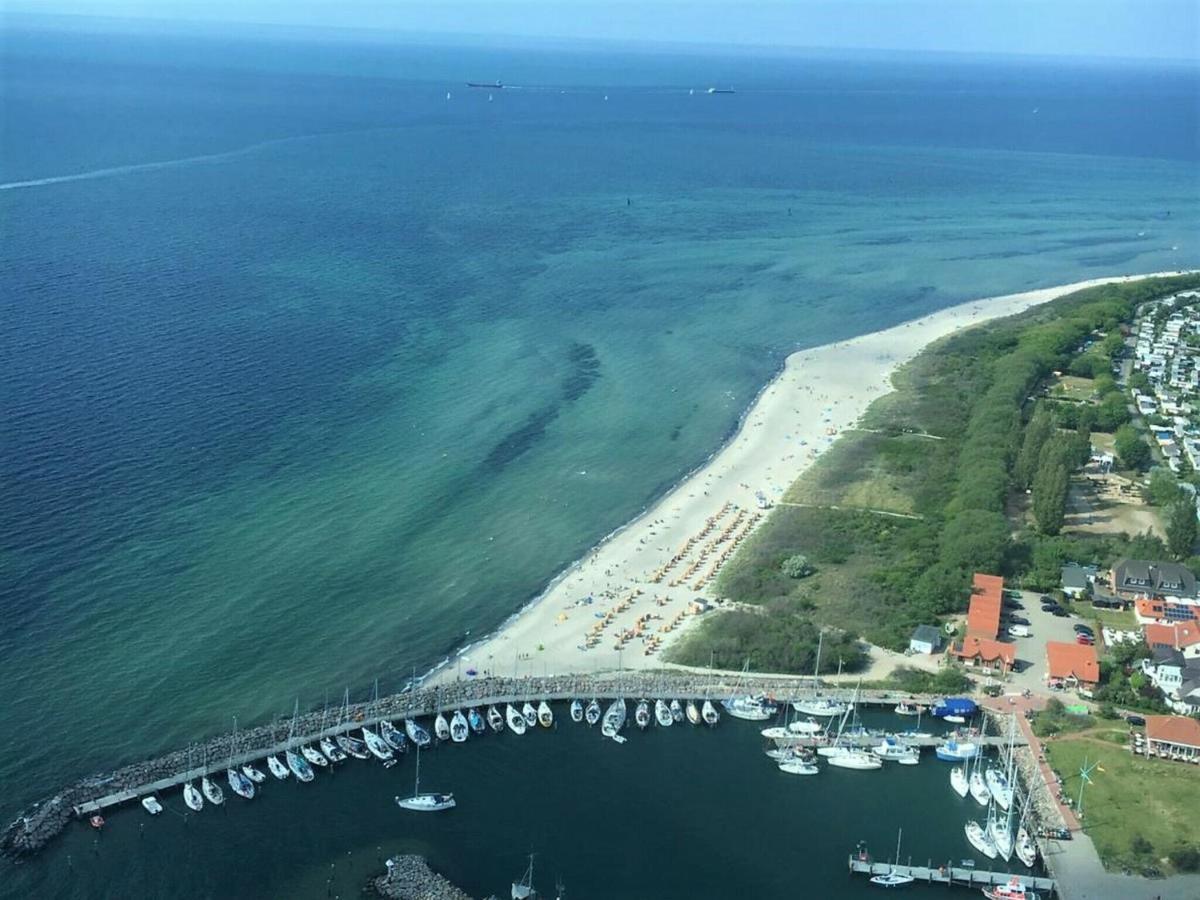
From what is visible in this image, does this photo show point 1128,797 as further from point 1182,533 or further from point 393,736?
point 393,736

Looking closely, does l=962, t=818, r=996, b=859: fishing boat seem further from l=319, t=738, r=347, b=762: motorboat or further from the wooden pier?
l=319, t=738, r=347, b=762: motorboat

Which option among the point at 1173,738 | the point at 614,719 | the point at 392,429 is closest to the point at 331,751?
the point at 614,719

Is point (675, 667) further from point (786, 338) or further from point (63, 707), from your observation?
point (786, 338)

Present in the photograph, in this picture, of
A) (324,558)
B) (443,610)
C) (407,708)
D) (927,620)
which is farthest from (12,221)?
(927,620)

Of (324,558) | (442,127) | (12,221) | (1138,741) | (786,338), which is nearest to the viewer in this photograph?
(1138,741)

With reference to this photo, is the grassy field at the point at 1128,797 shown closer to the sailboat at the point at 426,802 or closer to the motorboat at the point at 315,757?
the sailboat at the point at 426,802

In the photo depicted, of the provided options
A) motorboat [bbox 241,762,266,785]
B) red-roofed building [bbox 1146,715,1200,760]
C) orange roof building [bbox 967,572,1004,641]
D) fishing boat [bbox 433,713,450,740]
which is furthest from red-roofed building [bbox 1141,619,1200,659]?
motorboat [bbox 241,762,266,785]

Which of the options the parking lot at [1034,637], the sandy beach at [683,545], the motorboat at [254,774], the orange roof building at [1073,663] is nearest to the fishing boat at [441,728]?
the sandy beach at [683,545]
